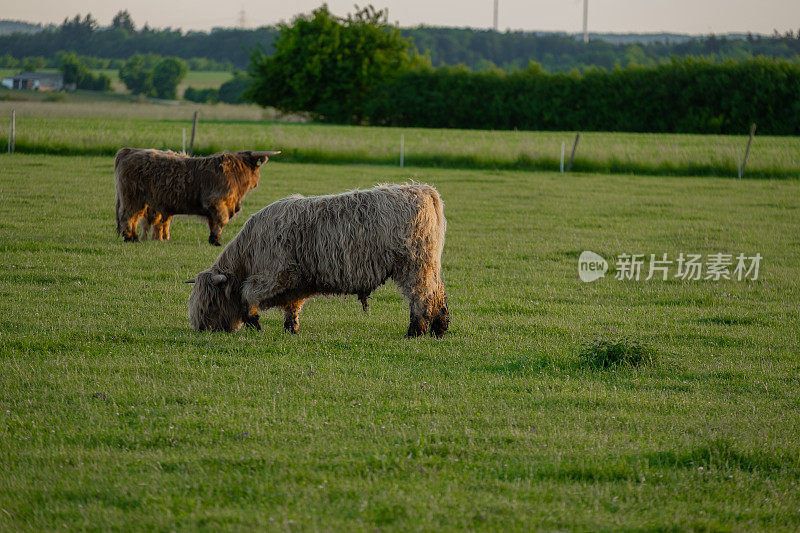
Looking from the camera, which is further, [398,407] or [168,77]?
[168,77]

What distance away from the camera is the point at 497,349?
27.1 feet

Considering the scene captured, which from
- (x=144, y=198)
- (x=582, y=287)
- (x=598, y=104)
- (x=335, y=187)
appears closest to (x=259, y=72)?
(x=598, y=104)

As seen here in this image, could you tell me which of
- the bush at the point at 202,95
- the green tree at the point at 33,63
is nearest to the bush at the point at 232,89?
the bush at the point at 202,95

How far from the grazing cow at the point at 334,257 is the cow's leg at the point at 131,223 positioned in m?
6.01

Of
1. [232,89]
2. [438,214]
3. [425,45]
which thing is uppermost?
[425,45]

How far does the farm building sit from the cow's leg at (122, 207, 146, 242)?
84557mm

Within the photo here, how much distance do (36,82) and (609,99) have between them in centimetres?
6688

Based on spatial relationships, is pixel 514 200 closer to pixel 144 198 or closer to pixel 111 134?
pixel 144 198

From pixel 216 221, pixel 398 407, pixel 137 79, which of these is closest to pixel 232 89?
pixel 137 79

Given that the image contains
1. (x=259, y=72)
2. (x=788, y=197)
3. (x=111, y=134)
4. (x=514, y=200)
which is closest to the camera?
(x=514, y=200)

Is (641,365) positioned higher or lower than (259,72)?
lower

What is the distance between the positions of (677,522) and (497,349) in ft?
12.5

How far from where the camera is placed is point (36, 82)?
301 ft

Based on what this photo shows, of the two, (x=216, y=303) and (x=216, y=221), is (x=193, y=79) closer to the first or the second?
(x=216, y=221)
